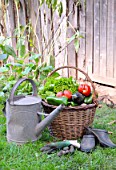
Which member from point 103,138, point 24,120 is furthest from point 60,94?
point 103,138

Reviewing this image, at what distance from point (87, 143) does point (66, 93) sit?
1.48 ft

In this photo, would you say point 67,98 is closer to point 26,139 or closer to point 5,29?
point 26,139

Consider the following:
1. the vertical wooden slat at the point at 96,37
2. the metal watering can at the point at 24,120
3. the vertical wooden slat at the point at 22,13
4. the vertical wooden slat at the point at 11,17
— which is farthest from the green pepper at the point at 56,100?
the vertical wooden slat at the point at 11,17

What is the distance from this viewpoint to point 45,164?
77.9 inches

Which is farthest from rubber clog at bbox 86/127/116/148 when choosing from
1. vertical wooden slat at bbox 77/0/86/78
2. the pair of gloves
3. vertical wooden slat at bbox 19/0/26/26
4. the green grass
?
vertical wooden slat at bbox 19/0/26/26

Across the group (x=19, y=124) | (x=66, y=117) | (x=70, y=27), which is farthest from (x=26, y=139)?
(x=70, y=27)

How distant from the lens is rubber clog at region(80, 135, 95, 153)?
2.17 m

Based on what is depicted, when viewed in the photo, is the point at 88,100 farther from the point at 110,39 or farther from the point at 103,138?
the point at 110,39

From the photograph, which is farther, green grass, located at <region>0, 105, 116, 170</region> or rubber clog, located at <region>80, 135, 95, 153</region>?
rubber clog, located at <region>80, 135, 95, 153</region>

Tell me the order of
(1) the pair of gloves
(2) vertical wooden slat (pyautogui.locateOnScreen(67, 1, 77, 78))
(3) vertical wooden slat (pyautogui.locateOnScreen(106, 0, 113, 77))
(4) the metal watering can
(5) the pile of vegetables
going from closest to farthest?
(1) the pair of gloves
(4) the metal watering can
(5) the pile of vegetables
(3) vertical wooden slat (pyautogui.locateOnScreen(106, 0, 113, 77))
(2) vertical wooden slat (pyautogui.locateOnScreen(67, 1, 77, 78))

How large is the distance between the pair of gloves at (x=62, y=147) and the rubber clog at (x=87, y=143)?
0.05 metres

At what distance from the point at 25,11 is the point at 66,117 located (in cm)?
267

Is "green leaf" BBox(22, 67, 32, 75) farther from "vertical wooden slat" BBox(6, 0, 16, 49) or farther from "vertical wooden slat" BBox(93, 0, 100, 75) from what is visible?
"vertical wooden slat" BBox(6, 0, 16, 49)

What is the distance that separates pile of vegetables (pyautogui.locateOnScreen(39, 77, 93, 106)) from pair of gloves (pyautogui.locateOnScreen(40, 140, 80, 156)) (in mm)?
319
